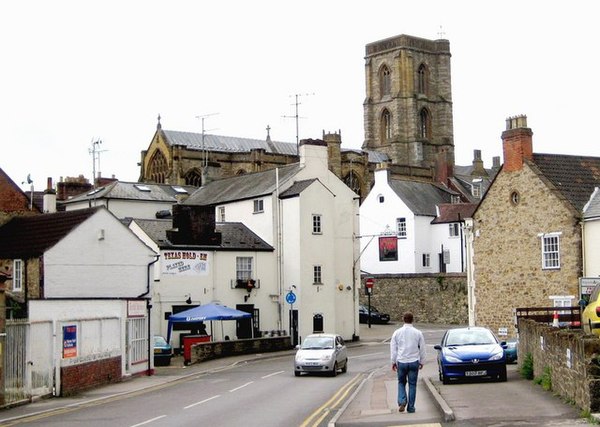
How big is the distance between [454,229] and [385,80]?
70.4 metres

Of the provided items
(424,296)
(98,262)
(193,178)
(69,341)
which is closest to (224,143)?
(193,178)

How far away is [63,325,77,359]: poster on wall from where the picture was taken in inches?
1110

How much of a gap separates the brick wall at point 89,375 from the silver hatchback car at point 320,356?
6.30 metres

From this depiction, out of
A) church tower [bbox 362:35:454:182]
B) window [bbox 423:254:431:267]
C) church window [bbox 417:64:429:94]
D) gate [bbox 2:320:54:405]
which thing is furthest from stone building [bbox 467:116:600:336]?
church window [bbox 417:64:429:94]

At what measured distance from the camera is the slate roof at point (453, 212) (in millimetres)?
72688

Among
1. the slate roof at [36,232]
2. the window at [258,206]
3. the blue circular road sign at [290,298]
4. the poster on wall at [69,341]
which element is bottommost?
the poster on wall at [69,341]

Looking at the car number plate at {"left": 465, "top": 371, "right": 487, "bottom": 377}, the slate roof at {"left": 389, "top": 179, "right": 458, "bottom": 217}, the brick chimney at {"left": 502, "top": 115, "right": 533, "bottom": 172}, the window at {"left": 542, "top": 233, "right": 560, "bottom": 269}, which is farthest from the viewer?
the slate roof at {"left": 389, "top": 179, "right": 458, "bottom": 217}

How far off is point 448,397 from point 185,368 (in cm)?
2148

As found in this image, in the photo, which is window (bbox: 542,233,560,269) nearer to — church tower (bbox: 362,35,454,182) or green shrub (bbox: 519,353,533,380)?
green shrub (bbox: 519,353,533,380)

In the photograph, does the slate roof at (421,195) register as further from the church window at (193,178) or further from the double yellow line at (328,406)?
the double yellow line at (328,406)

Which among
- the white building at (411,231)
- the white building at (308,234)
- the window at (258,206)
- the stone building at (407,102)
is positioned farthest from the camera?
the stone building at (407,102)

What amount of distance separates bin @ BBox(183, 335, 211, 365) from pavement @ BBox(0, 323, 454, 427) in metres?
0.42

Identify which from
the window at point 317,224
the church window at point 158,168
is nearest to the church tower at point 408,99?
the church window at point 158,168

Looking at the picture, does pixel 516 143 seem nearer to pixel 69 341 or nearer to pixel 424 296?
pixel 69 341
